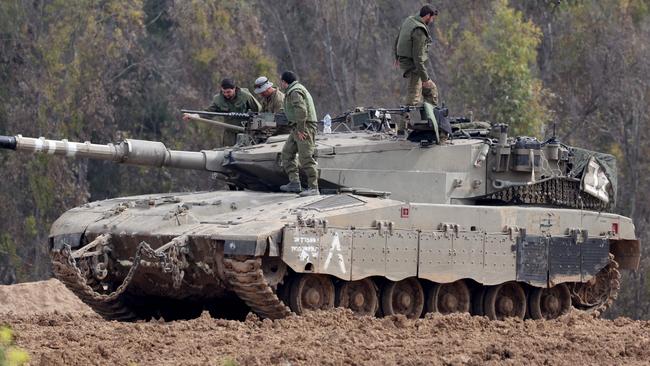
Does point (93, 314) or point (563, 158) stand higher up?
point (563, 158)

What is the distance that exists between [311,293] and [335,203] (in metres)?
1.06

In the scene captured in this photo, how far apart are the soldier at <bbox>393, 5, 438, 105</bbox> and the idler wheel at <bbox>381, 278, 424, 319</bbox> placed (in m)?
2.64

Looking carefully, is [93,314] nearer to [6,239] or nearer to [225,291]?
[225,291]

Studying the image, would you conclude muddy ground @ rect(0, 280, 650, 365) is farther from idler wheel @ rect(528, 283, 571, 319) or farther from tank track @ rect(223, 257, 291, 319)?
idler wheel @ rect(528, 283, 571, 319)

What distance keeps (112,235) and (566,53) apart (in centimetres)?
2628

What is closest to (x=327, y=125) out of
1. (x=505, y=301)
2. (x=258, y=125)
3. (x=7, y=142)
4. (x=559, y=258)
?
(x=258, y=125)

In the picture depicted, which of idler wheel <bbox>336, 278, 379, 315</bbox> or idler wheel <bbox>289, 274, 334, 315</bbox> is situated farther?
idler wheel <bbox>336, 278, 379, 315</bbox>

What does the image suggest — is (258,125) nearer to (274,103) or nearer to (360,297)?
(274,103)

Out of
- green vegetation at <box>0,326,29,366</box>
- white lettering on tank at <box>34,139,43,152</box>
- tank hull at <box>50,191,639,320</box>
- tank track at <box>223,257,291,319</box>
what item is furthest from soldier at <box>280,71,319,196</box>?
green vegetation at <box>0,326,29,366</box>

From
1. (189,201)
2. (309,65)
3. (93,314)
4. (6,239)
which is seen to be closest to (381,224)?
(189,201)

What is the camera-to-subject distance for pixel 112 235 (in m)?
19.4

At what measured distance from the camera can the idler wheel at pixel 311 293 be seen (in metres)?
18.7

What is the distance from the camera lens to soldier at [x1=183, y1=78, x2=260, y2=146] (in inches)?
901

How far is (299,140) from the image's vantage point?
19.7 meters
